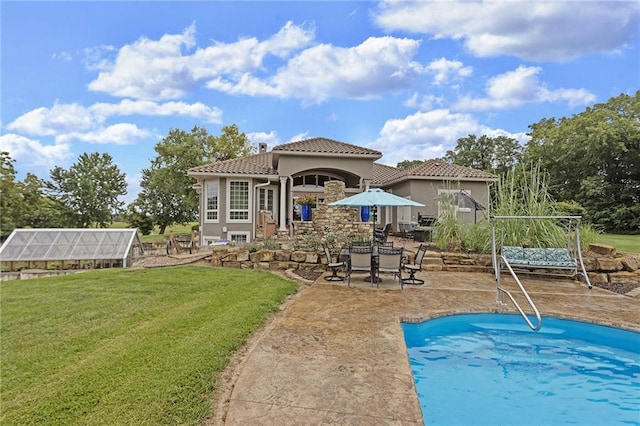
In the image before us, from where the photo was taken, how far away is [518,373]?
504cm

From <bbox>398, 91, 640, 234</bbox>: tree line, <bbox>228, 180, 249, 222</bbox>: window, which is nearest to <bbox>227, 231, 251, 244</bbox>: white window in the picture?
<bbox>228, 180, 249, 222</bbox>: window

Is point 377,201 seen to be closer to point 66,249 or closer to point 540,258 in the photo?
point 540,258

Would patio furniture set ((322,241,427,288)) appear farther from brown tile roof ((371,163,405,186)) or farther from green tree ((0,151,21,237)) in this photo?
green tree ((0,151,21,237))

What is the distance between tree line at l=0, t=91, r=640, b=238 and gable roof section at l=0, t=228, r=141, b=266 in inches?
475

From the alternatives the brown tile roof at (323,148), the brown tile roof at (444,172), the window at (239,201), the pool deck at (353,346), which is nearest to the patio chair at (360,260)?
the pool deck at (353,346)

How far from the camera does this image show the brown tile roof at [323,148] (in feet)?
56.5

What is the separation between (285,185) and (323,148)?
2755 mm

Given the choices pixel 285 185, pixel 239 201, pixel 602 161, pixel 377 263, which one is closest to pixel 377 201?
pixel 377 263

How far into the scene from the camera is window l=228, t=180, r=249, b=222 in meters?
18.2

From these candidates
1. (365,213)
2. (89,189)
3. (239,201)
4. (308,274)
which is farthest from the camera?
(89,189)

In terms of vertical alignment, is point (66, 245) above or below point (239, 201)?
below

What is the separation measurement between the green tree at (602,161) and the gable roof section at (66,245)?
94.6ft

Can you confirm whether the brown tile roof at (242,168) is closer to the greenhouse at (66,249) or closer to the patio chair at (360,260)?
the greenhouse at (66,249)

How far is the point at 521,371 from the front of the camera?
16.8 feet
